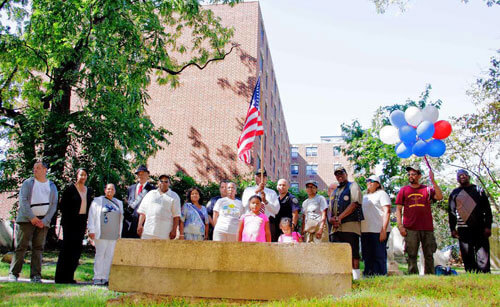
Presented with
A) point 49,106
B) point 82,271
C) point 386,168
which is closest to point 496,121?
point 386,168

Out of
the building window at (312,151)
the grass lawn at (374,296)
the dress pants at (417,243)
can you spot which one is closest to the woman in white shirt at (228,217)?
the grass lawn at (374,296)

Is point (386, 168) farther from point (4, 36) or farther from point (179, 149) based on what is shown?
point (4, 36)

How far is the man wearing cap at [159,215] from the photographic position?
21.7ft

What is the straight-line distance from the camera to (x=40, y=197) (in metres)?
6.77

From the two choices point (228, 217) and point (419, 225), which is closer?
point (419, 225)

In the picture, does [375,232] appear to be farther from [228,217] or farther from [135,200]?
[135,200]

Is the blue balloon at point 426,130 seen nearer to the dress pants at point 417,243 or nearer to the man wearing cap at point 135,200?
the dress pants at point 417,243

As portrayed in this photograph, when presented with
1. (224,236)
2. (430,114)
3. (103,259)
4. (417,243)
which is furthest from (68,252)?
(430,114)

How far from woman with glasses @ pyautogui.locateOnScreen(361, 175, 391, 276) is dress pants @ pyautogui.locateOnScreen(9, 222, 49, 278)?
555 cm

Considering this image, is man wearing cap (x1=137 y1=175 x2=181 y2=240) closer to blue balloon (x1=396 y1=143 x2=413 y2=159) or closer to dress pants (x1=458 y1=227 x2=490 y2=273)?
blue balloon (x1=396 y1=143 x2=413 y2=159)

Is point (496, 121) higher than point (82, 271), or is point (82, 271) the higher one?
point (496, 121)

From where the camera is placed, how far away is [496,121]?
614 inches

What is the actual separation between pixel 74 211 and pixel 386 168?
2097 centimetres

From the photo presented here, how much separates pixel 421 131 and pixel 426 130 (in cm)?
9
